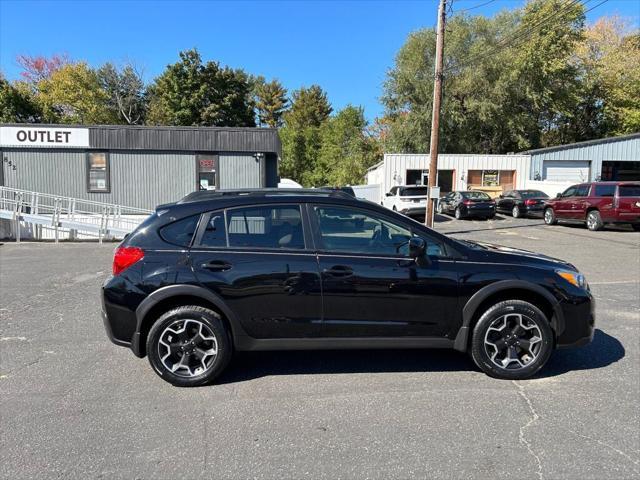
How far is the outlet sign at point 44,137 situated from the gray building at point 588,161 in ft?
84.7

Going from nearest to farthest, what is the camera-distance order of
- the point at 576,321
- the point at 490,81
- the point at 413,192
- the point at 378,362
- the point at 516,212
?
1. the point at 576,321
2. the point at 378,362
3. the point at 413,192
4. the point at 516,212
5. the point at 490,81

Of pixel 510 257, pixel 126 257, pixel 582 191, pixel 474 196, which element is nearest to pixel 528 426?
pixel 510 257

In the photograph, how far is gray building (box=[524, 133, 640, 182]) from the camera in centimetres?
2886

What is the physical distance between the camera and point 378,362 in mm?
4617

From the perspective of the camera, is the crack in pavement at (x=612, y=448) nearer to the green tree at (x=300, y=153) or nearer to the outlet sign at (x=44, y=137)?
the outlet sign at (x=44, y=137)

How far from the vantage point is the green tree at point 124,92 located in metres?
51.3

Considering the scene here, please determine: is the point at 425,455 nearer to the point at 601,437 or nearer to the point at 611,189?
the point at 601,437

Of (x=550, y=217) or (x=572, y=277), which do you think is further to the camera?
(x=550, y=217)

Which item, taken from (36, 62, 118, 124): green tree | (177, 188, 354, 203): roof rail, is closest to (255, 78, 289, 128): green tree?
(36, 62, 118, 124): green tree

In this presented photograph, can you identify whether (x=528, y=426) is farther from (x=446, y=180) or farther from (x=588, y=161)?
(x=588, y=161)

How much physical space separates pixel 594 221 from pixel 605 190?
1.21 meters

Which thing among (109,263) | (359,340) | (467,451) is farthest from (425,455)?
(109,263)

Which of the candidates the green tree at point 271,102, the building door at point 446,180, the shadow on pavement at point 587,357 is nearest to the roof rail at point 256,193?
the shadow on pavement at point 587,357

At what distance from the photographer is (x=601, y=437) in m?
3.25
